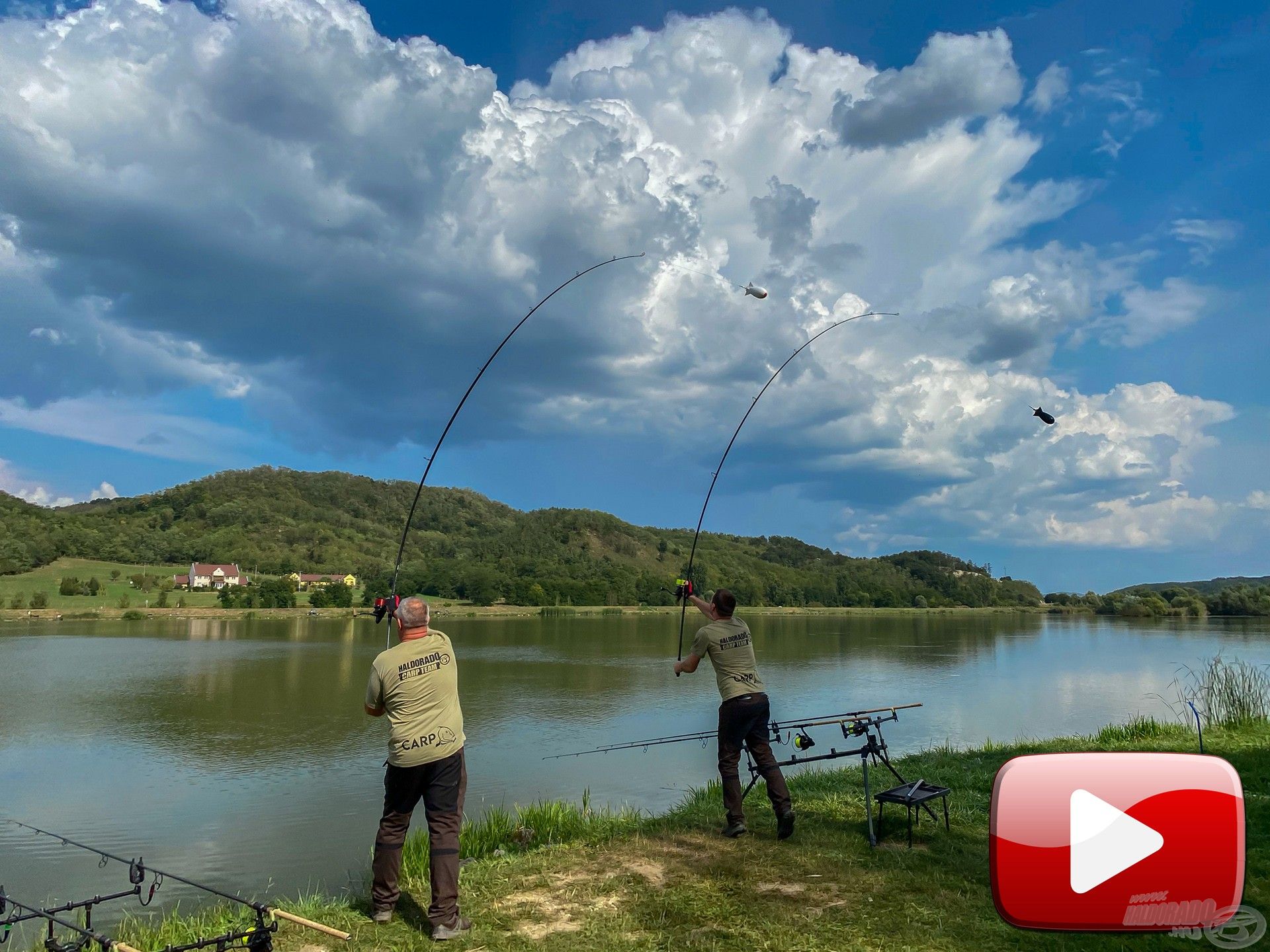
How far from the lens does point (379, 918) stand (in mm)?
4961

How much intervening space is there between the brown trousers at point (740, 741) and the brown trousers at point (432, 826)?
225 centimetres

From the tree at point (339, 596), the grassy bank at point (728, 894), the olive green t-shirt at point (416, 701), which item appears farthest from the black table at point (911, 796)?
the tree at point (339, 596)

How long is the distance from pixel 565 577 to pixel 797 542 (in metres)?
82.6

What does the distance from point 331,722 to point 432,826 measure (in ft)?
53.3

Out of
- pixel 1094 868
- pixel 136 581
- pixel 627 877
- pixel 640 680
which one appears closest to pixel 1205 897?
pixel 1094 868

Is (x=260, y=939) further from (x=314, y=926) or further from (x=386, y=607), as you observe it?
(x=386, y=607)

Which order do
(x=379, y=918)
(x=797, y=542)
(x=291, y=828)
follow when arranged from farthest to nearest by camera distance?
(x=797, y=542) → (x=291, y=828) → (x=379, y=918)

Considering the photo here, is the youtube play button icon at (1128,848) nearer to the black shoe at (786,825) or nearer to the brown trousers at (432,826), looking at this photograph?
the brown trousers at (432,826)

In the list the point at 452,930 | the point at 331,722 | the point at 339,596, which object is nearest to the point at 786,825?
the point at 452,930

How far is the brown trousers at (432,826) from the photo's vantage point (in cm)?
470

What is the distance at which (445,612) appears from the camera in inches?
3157

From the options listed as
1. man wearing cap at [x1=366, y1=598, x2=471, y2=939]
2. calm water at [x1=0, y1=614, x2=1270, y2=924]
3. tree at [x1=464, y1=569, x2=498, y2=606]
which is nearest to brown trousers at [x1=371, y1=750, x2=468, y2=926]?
man wearing cap at [x1=366, y1=598, x2=471, y2=939]

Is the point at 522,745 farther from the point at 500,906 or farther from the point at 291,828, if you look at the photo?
the point at 500,906

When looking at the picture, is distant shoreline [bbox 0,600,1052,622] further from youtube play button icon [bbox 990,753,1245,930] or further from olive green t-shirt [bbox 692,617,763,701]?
youtube play button icon [bbox 990,753,1245,930]
